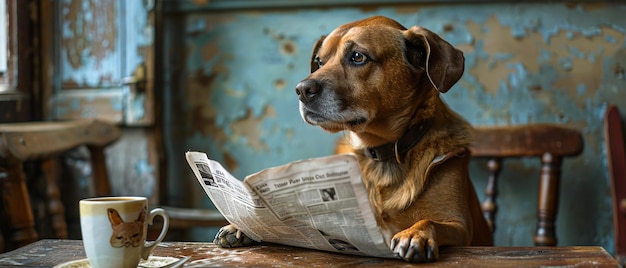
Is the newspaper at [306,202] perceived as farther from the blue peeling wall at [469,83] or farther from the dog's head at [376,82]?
the blue peeling wall at [469,83]

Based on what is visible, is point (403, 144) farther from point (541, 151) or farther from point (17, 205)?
point (17, 205)

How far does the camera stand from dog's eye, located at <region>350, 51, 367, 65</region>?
5.54ft

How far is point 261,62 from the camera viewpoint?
9.09ft

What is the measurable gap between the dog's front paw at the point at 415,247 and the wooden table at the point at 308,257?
0.05ft

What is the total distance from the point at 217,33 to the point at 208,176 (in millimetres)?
1685

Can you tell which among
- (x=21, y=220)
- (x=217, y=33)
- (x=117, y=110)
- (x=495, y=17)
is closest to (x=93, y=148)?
(x=117, y=110)

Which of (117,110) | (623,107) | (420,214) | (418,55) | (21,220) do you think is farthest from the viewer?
(117,110)

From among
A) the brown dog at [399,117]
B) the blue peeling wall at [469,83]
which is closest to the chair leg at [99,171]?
the blue peeling wall at [469,83]

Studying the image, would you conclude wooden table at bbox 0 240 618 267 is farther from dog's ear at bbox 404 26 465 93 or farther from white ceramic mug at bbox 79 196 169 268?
dog's ear at bbox 404 26 465 93

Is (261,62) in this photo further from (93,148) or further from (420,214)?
(420,214)

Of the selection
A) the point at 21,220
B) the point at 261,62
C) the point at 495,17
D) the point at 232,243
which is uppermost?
the point at 495,17

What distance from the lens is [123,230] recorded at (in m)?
1.01

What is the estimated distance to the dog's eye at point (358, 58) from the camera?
5.54ft

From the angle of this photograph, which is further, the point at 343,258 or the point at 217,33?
the point at 217,33
